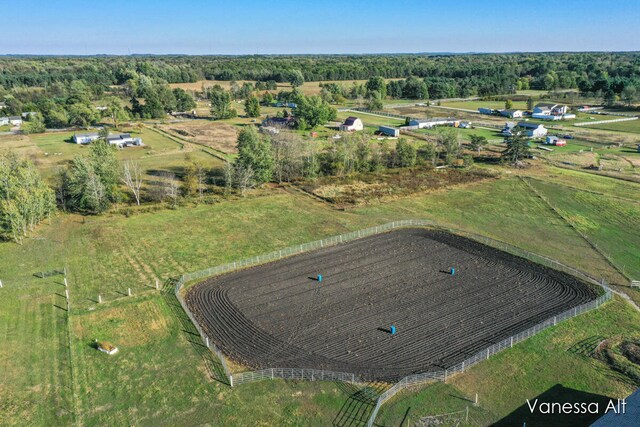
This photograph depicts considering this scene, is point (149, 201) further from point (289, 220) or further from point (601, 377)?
point (601, 377)

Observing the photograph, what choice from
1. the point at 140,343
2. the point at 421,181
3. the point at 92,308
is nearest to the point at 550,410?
the point at 140,343

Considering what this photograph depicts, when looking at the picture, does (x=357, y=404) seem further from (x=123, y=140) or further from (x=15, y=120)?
(x=15, y=120)

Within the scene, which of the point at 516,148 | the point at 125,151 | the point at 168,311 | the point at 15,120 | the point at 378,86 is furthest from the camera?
the point at 378,86

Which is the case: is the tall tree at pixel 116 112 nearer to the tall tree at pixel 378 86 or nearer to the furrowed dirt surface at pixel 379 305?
the furrowed dirt surface at pixel 379 305

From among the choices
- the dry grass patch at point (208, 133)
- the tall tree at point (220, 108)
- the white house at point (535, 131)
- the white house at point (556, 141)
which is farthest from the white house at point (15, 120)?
the white house at point (556, 141)

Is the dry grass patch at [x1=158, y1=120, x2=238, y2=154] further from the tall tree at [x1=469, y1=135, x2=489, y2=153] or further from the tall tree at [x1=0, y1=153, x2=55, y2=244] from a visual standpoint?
the tall tree at [x1=469, y1=135, x2=489, y2=153]

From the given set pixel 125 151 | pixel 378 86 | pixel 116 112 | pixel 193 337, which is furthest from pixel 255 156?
pixel 378 86

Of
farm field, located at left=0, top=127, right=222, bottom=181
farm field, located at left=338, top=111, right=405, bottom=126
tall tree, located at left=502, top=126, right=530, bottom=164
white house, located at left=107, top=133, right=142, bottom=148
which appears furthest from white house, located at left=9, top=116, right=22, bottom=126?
tall tree, located at left=502, top=126, right=530, bottom=164
